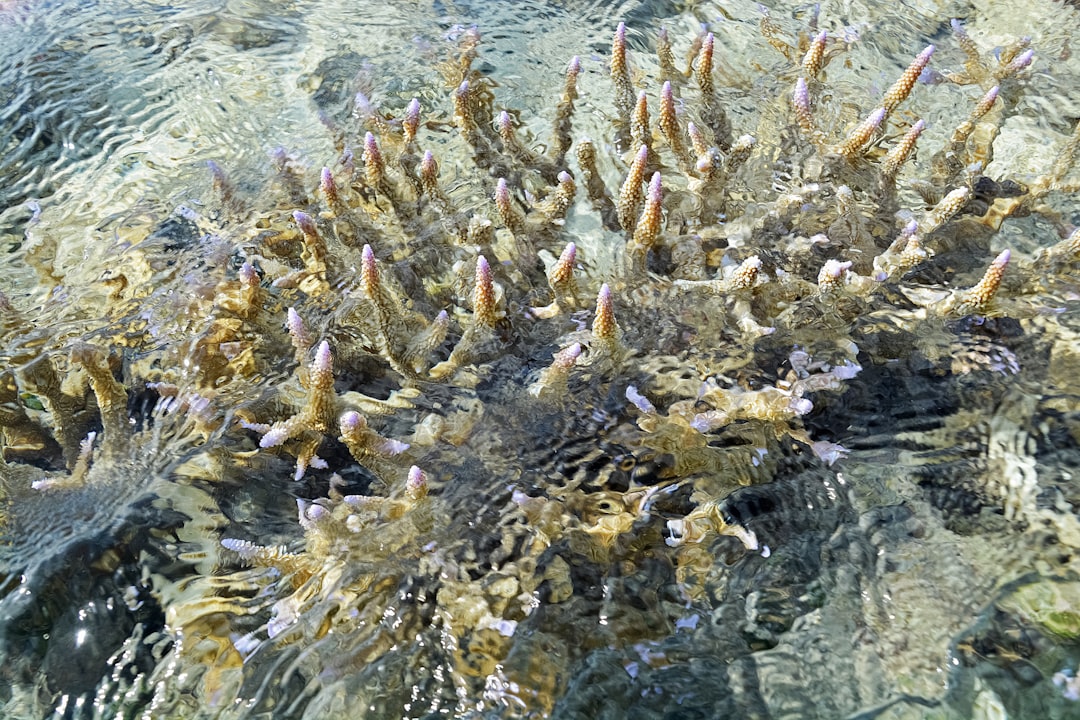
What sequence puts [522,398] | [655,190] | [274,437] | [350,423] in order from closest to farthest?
[350,423]
[274,437]
[522,398]
[655,190]

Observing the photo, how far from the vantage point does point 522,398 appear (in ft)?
7.51

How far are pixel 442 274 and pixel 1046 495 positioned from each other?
2.26 m

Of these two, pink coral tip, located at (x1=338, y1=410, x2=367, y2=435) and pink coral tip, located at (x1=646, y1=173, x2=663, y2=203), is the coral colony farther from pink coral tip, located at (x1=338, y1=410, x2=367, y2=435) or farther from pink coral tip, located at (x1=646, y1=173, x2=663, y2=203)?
pink coral tip, located at (x1=646, y1=173, x2=663, y2=203)

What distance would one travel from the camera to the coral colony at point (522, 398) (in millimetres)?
1747

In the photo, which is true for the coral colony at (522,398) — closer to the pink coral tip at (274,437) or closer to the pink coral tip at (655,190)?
the pink coral tip at (274,437)

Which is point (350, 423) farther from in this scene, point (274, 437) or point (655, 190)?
point (655, 190)

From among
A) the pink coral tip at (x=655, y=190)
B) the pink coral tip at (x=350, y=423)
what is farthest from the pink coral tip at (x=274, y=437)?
the pink coral tip at (x=655, y=190)

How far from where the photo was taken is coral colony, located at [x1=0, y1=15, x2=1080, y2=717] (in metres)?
1.75

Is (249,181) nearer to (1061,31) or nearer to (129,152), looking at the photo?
(129,152)

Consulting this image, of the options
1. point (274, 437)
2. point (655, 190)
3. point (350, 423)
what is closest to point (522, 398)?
point (350, 423)

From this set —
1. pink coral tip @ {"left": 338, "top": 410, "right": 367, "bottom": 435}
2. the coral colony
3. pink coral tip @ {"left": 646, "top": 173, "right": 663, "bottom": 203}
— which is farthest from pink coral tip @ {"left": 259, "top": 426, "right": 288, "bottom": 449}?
pink coral tip @ {"left": 646, "top": 173, "right": 663, "bottom": 203}

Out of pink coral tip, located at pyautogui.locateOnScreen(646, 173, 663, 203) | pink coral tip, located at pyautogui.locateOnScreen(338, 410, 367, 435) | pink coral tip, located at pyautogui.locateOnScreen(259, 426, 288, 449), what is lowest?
pink coral tip, located at pyautogui.locateOnScreen(259, 426, 288, 449)

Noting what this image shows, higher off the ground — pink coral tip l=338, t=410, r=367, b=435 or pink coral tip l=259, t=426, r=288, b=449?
pink coral tip l=338, t=410, r=367, b=435

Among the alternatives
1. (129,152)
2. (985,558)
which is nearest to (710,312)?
(985,558)
